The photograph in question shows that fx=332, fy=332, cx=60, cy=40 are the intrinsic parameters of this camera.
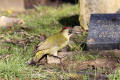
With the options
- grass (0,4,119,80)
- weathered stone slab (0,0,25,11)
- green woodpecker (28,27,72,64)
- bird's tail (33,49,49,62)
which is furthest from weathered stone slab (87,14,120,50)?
weathered stone slab (0,0,25,11)

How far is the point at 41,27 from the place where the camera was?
7637 mm

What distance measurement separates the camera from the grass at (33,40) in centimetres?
443

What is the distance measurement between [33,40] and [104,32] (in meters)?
1.43

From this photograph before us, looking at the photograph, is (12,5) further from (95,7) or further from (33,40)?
(33,40)

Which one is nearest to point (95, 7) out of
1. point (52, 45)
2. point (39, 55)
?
point (52, 45)

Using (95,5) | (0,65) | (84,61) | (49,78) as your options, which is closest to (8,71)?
(0,65)

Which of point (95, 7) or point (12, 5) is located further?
point (12, 5)

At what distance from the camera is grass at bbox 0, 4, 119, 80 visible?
443 cm

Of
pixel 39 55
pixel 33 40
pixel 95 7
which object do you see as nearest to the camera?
pixel 39 55

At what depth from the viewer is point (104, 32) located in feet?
18.8

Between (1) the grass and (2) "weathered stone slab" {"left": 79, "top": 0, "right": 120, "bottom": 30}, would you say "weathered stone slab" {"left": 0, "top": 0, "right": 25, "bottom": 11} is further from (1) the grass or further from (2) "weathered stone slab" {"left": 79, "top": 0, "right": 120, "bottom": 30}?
(2) "weathered stone slab" {"left": 79, "top": 0, "right": 120, "bottom": 30}

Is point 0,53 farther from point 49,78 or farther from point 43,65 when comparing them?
point 49,78

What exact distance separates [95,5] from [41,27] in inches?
55.2

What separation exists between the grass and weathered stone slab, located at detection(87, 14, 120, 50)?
0.88 ft
